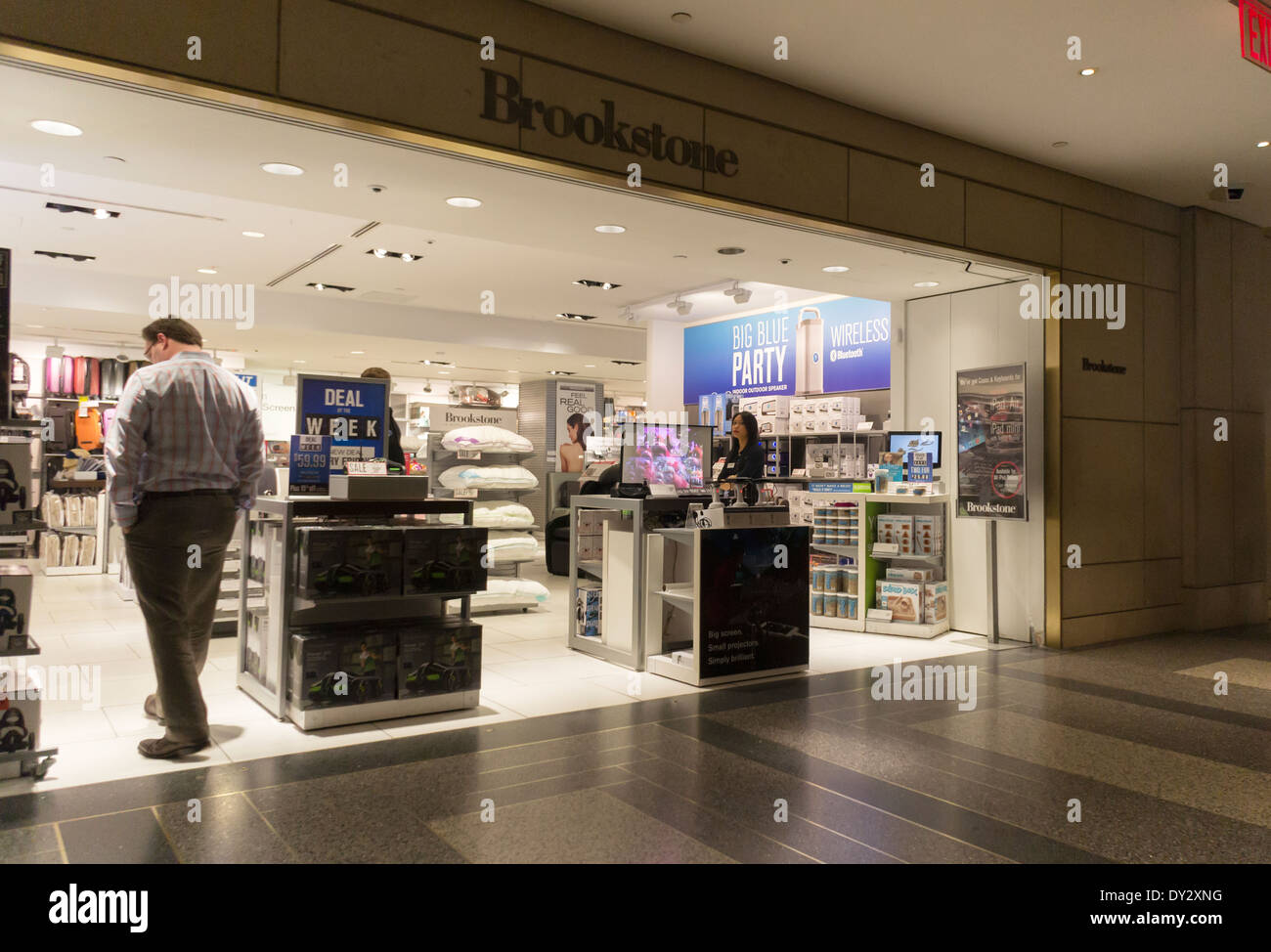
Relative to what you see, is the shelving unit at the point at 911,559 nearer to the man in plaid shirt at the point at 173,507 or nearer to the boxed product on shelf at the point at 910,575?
the boxed product on shelf at the point at 910,575

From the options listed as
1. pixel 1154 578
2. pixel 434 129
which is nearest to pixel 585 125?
pixel 434 129

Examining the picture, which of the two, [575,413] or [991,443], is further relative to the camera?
[575,413]

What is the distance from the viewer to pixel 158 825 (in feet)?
9.53

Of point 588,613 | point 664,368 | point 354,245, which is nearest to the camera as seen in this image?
point 588,613

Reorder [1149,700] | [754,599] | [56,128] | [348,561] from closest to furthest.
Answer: [56,128] < [348,561] < [1149,700] < [754,599]

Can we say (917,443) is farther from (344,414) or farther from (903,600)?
(344,414)

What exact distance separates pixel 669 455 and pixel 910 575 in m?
2.35

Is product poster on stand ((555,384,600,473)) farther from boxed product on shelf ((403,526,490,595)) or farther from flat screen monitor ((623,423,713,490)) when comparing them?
boxed product on shelf ((403,526,490,595))

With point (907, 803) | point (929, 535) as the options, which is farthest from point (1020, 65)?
point (907, 803)

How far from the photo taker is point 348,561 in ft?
13.4

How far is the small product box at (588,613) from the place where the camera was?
5928mm

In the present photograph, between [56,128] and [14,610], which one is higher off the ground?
[56,128]

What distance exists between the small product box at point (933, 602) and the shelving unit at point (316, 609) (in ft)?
12.2
